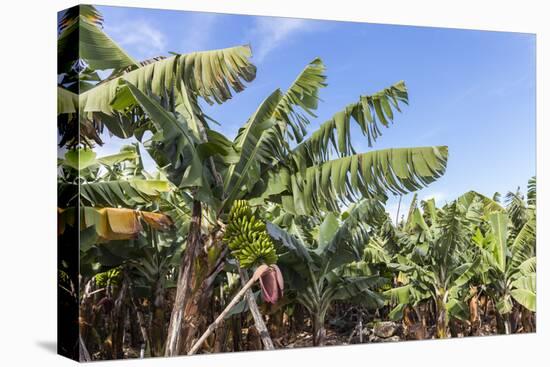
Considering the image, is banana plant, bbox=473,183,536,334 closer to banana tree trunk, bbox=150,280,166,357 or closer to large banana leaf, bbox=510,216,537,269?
large banana leaf, bbox=510,216,537,269

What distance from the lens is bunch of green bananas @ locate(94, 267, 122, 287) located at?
869 centimetres

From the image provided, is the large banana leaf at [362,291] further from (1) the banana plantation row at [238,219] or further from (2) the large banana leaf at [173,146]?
(2) the large banana leaf at [173,146]

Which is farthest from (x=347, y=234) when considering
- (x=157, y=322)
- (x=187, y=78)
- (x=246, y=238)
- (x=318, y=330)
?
(x=187, y=78)

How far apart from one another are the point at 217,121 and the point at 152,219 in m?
1.02

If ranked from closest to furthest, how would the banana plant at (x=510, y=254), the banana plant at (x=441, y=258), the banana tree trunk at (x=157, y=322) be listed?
Answer: the banana tree trunk at (x=157, y=322), the banana plant at (x=441, y=258), the banana plant at (x=510, y=254)

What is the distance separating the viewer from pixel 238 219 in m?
9.23

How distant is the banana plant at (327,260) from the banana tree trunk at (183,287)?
68 centimetres

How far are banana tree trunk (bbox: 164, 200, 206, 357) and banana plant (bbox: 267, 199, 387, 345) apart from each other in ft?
2.24

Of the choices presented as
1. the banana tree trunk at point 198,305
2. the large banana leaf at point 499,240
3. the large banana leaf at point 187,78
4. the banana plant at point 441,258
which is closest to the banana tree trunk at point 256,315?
the banana tree trunk at point 198,305

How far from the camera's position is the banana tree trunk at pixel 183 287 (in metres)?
9.03

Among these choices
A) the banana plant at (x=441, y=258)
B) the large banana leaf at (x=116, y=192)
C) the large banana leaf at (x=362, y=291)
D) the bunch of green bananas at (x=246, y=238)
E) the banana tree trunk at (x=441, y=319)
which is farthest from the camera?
the banana tree trunk at (x=441, y=319)

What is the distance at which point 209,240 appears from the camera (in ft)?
30.1

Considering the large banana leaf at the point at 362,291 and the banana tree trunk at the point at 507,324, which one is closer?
the large banana leaf at the point at 362,291

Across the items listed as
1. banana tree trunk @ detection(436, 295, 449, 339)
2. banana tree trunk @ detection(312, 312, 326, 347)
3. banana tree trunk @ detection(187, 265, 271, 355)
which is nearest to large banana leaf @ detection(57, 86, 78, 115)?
banana tree trunk @ detection(187, 265, 271, 355)
